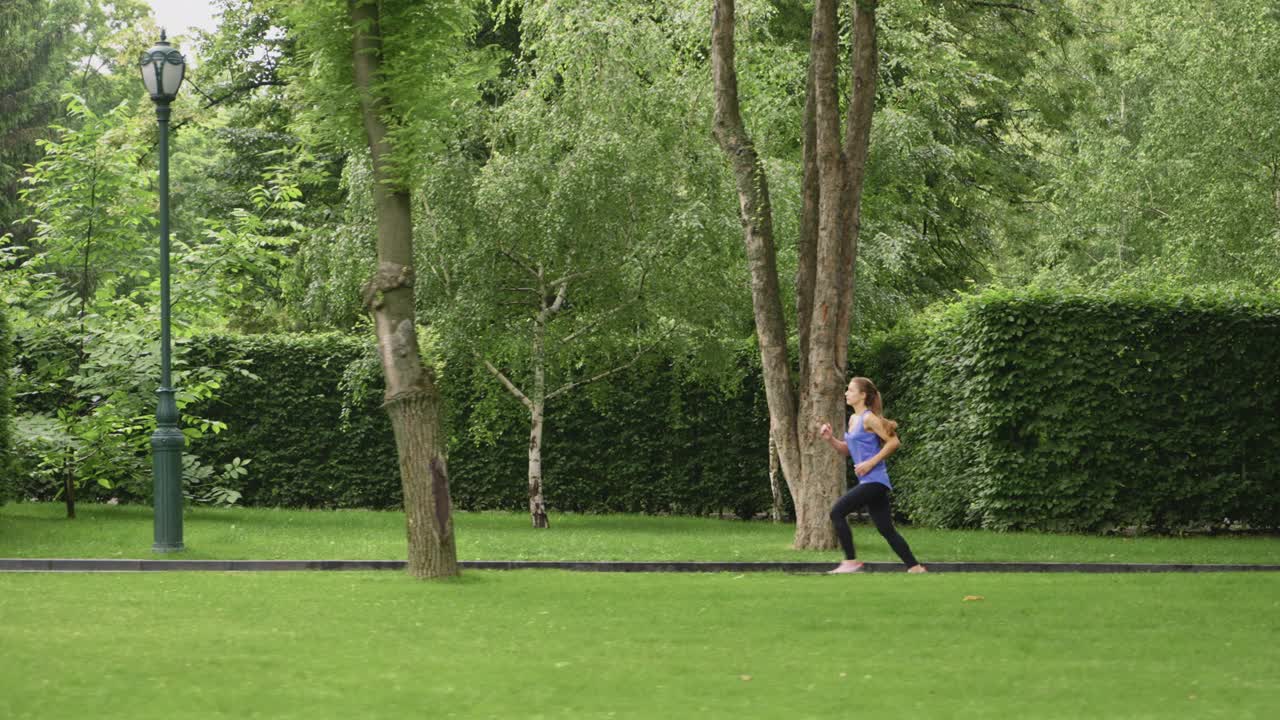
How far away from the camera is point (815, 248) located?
20.3 m

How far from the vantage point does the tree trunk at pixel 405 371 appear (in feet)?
47.8

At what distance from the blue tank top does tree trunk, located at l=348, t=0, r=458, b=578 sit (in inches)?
149

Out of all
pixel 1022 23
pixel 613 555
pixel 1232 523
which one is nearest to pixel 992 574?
pixel 613 555

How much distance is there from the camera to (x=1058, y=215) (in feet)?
144

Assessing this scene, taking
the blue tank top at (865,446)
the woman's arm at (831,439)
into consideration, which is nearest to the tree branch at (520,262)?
the woman's arm at (831,439)

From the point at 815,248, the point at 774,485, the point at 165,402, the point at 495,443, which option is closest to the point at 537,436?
the point at 495,443

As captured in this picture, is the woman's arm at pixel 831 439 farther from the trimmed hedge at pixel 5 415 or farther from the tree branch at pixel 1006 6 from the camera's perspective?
the tree branch at pixel 1006 6

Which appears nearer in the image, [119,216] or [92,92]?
[119,216]

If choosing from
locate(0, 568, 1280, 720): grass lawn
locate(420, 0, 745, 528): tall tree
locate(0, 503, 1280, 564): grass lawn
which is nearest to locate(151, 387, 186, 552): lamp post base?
locate(0, 503, 1280, 564): grass lawn

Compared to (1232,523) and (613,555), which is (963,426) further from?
(613,555)

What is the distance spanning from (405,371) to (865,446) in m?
4.26

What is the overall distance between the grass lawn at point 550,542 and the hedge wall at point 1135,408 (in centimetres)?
74

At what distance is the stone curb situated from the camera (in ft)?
54.2

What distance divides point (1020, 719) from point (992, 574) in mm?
8670
